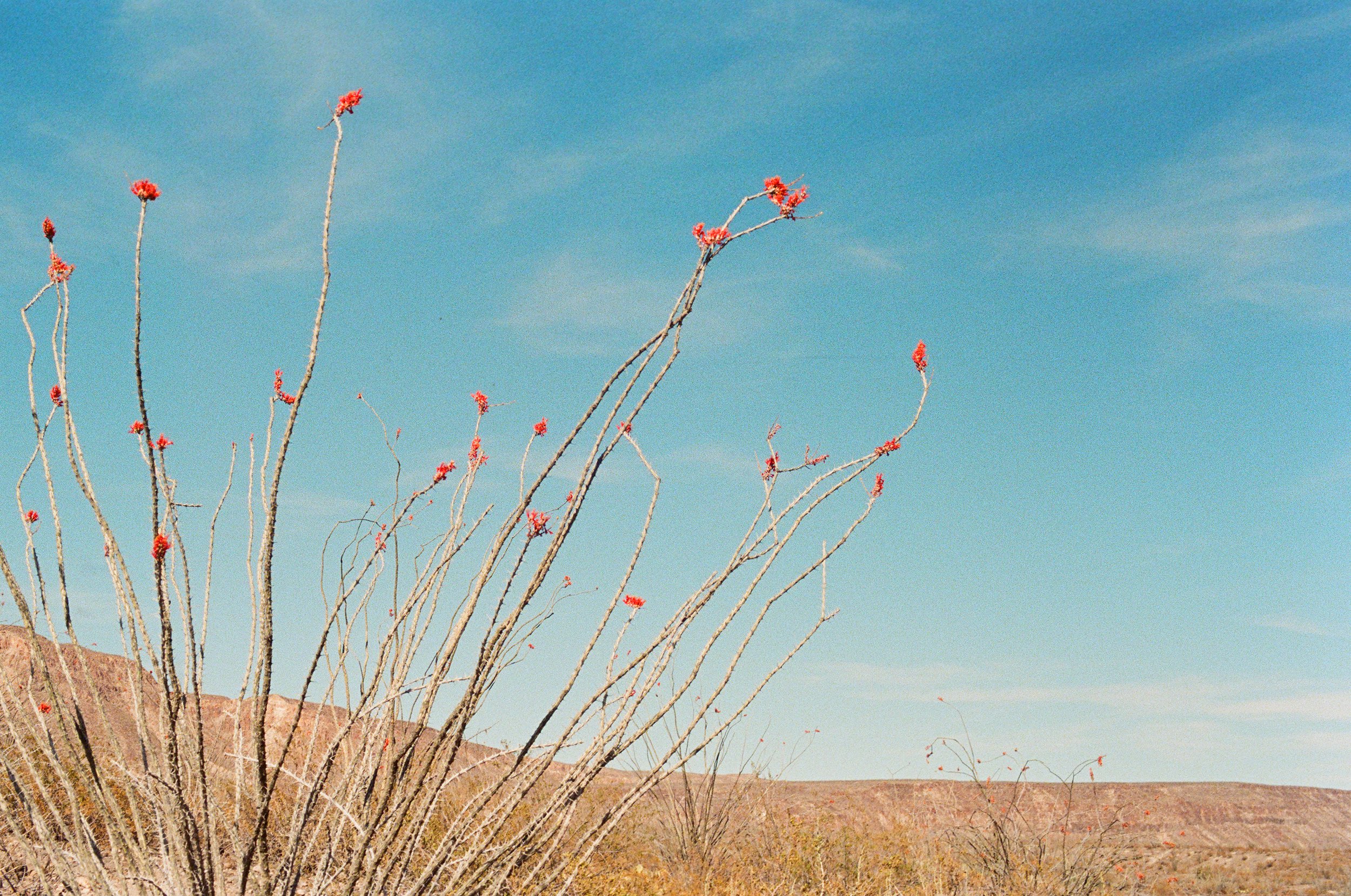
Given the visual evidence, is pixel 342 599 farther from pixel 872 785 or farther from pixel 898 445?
pixel 872 785

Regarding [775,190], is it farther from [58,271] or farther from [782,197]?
[58,271]

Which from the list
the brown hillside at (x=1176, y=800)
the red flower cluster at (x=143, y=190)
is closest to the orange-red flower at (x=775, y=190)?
the red flower cluster at (x=143, y=190)

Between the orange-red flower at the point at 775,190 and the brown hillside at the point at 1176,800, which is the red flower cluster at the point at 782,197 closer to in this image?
the orange-red flower at the point at 775,190

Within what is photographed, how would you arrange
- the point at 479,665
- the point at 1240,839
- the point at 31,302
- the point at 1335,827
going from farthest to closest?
the point at 1335,827 < the point at 1240,839 < the point at 31,302 < the point at 479,665

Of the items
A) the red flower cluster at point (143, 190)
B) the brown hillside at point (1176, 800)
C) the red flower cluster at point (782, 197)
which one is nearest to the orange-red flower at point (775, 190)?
the red flower cluster at point (782, 197)

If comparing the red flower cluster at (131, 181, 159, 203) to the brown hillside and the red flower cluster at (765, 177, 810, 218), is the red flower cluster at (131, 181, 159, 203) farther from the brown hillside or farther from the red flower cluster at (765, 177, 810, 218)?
the brown hillside

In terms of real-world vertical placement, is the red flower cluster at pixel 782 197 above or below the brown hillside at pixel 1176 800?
above

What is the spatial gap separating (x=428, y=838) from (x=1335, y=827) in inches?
1266

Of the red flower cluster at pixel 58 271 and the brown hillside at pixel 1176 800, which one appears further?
the brown hillside at pixel 1176 800

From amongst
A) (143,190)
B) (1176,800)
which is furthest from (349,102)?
(1176,800)

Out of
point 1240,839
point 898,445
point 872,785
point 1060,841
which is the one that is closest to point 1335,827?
point 1240,839

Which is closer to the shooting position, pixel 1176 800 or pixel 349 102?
pixel 349 102

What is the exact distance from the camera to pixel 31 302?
2.13 metres

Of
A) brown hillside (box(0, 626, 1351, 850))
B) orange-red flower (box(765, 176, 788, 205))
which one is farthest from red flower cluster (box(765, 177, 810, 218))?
brown hillside (box(0, 626, 1351, 850))
